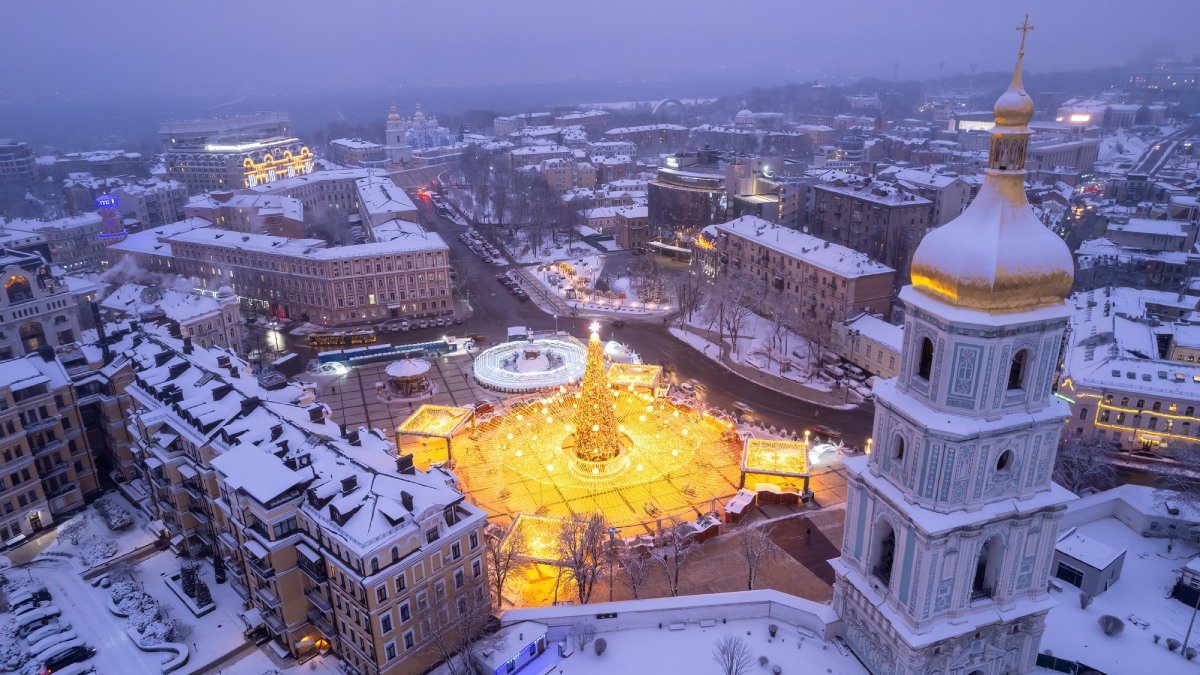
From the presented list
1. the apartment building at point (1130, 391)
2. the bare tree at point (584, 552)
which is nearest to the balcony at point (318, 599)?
the bare tree at point (584, 552)

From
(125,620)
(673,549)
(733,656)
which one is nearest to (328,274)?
(125,620)

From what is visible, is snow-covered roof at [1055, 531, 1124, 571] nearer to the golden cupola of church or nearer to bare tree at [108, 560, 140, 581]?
the golden cupola of church

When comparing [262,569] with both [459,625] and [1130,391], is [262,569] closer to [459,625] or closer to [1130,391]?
[459,625]

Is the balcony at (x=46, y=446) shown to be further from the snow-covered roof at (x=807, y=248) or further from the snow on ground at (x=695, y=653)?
the snow-covered roof at (x=807, y=248)

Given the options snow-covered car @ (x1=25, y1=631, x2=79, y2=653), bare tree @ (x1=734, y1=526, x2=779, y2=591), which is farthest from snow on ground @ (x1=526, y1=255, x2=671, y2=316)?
snow-covered car @ (x1=25, y1=631, x2=79, y2=653)

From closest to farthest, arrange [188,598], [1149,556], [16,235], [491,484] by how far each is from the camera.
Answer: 1. [1149,556]
2. [188,598]
3. [491,484]
4. [16,235]

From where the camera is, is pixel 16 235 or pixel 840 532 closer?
pixel 840 532

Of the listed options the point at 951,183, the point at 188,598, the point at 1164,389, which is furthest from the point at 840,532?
the point at 951,183

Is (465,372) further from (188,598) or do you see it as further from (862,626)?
(862,626)
